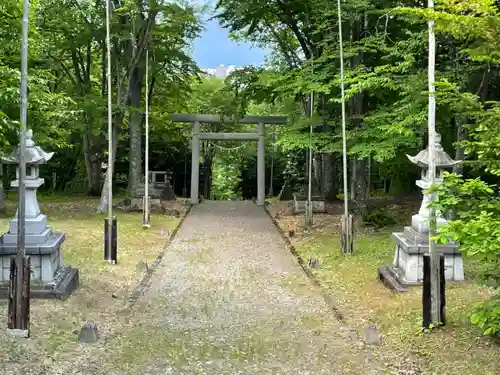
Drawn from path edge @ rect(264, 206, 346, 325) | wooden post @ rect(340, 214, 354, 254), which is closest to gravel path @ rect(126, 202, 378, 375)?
path edge @ rect(264, 206, 346, 325)

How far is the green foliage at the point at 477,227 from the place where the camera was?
4.16 metres

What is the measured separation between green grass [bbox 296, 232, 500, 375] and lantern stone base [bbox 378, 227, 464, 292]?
17 cm

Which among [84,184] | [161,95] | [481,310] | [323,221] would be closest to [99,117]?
[161,95]

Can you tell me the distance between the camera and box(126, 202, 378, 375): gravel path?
16.9 feet

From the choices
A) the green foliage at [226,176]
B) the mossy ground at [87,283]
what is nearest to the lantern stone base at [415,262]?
the mossy ground at [87,283]

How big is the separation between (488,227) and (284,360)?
2.28 m

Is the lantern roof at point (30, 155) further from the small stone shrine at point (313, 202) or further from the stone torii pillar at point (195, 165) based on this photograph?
the stone torii pillar at point (195, 165)

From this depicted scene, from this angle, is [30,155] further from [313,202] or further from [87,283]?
[313,202]

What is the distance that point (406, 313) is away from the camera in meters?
6.35

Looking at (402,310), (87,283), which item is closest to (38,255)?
(87,283)

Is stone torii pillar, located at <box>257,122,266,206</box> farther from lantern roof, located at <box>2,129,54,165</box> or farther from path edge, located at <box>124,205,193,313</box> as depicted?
lantern roof, located at <box>2,129,54,165</box>

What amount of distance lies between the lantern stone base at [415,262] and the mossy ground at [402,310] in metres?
0.14

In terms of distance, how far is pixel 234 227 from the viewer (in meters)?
14.9

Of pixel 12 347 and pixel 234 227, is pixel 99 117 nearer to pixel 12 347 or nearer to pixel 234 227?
pixel 234 227
